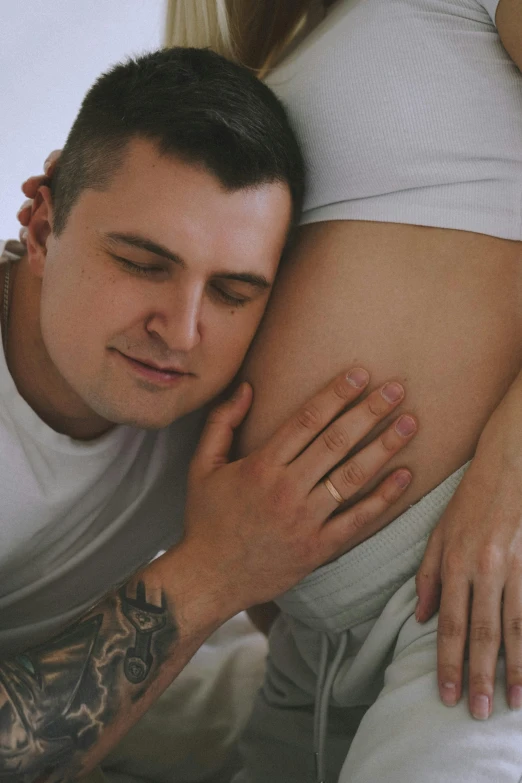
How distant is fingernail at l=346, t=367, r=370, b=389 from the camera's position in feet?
2.91

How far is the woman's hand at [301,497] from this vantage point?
884 mm

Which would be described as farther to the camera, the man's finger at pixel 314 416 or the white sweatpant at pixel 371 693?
the man's finger at pixel 314 416

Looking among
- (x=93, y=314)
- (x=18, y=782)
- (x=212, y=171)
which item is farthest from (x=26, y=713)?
(x=212, y=171)

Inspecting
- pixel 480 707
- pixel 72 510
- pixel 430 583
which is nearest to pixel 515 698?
pixel 480 707

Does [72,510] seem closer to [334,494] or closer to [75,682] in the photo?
[75,682]

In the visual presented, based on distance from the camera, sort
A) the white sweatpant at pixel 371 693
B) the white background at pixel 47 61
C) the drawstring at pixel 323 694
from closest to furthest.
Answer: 1. the white sweatpant at pixel 371 693
2. the drawstring at pixel 323 694
3. the white background at pixel 47 61

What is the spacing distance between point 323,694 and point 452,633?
0.77 ft

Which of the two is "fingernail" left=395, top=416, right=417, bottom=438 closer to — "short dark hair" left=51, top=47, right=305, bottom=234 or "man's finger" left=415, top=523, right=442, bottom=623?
"man's finger" left=415, top=523, right=442, bottom=623

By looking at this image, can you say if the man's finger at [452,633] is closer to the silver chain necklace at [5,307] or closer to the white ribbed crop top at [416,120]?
the white ribbed crop top at [416,120]

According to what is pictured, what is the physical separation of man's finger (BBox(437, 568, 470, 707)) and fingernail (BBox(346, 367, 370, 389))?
0.22 meters

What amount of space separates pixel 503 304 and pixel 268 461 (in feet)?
1.03

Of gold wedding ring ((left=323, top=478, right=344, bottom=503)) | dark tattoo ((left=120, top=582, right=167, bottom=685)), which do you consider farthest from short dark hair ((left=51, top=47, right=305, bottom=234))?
dark tattoo ((left=120, top=582, right=167, bottom=685))

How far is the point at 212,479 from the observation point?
3.14 feet

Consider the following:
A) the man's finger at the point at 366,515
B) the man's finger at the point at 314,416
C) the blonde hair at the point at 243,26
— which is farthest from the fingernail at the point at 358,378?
the blonde hair at the point at 243,26
